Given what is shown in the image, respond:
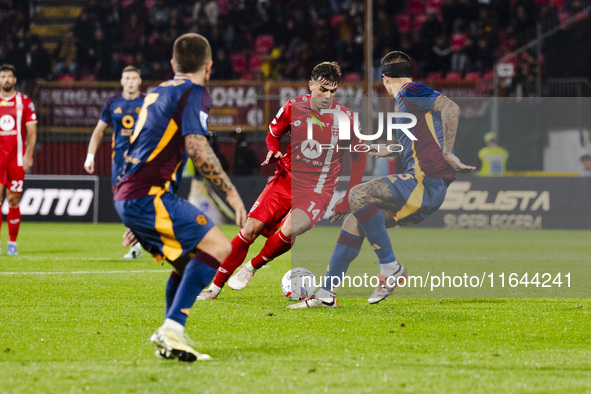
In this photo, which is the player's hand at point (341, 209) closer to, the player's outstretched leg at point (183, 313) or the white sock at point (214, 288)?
the white sock at point (214, 288)

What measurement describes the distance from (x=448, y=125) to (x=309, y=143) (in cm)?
121

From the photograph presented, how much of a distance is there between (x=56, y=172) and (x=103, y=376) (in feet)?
57.1

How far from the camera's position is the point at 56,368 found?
4.85 metres

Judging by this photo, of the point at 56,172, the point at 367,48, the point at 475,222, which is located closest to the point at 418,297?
the point at 475,222

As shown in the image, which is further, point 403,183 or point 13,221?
point 13,221

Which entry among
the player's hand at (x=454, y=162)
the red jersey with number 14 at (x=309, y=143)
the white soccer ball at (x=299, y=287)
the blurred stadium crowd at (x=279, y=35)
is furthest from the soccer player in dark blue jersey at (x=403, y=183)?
the blurred stadium crowd at (x=279, y=35)

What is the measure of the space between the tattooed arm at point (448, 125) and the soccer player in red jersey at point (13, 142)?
654 centimetres

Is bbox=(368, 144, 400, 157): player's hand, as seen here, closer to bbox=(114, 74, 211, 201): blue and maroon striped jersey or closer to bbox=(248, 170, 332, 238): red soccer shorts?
bbox=(248, 170, 332, 238): red soccer shorts

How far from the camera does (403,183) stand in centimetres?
757

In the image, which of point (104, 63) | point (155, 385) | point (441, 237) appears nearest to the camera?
point (155, 385)

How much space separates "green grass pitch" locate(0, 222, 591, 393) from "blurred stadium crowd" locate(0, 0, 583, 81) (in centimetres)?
1443

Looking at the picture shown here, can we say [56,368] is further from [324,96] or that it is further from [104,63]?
[104,63]

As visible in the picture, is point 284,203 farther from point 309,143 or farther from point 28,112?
point 28,112

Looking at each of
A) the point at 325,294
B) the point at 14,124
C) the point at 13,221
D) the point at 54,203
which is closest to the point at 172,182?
the point at 325,294
